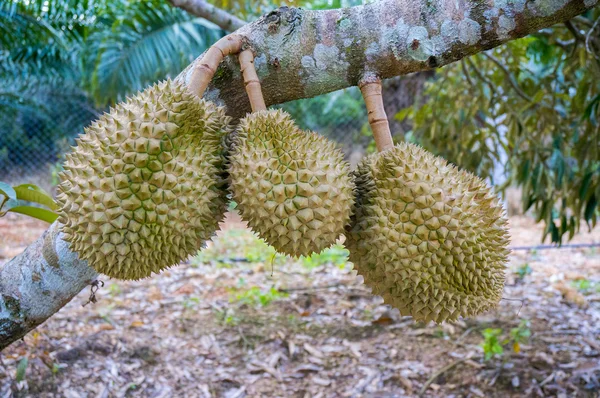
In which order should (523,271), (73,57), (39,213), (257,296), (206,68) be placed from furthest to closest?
(73,57)
(523,271)
(257,296)
(39,213)
(206,68)

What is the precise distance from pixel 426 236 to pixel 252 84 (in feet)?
1.80

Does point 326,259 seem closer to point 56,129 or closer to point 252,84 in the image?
point 252,84

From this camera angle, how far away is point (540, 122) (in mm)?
3209

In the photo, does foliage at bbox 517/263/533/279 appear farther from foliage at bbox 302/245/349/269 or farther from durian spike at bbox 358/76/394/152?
durian spike at bbox 358/76/394/152

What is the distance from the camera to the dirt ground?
2.50 m

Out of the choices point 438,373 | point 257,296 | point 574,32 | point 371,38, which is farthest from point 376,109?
point 257,296

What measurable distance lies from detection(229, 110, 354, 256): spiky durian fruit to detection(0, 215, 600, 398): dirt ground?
1.56 m

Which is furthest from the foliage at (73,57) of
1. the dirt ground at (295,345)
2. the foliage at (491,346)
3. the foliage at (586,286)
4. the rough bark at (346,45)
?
the foliage at (586,286)

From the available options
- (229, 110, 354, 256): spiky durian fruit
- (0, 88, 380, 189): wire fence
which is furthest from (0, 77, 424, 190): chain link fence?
(229, 110, 354, 256): spiky durian fruit

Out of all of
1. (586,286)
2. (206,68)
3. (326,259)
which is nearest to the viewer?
(206,68)

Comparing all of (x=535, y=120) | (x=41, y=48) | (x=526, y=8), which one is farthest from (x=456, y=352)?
(x=41, y=48)

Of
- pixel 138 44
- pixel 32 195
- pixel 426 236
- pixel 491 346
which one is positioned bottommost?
pixel 491 346

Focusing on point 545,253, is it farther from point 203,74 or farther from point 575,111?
point 203,74

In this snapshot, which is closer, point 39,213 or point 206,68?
point 206,68
